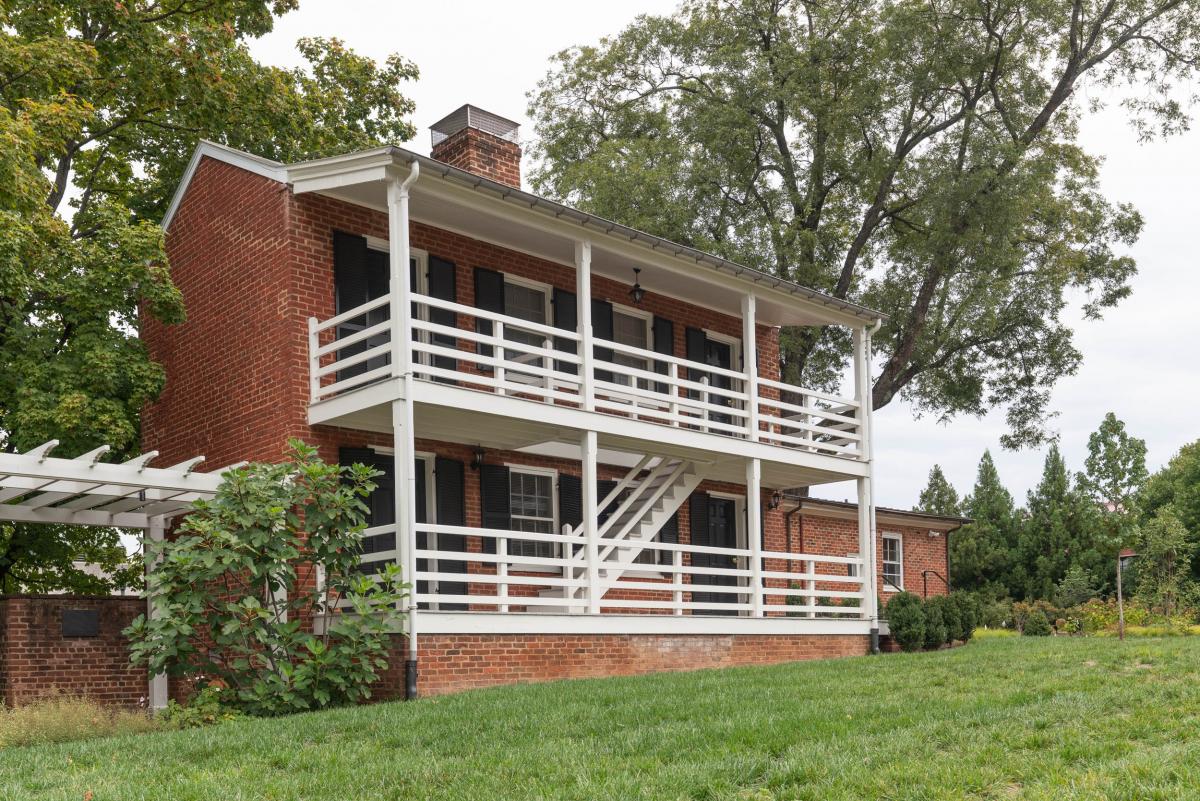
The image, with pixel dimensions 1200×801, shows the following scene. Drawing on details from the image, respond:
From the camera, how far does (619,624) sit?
16.5 meters

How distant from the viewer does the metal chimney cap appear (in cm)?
1975

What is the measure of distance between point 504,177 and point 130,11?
6282mm

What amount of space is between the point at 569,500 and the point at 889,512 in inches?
426

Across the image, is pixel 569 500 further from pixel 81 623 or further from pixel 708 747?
pixel 708 747

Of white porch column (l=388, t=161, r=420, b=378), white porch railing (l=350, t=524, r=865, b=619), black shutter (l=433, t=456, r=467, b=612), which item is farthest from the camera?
black shutter (l=433, t=456, r=467, b=612)

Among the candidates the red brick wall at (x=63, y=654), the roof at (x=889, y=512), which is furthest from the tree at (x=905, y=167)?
the red brick wall at (x=63, y=654)

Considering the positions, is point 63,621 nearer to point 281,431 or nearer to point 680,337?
point 281,431

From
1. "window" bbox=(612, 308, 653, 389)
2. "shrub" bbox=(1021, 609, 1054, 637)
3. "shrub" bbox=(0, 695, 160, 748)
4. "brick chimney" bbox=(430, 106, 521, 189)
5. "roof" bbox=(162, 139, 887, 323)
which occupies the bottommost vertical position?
"shrub" bbox=(1021, 609, 1054, 637)

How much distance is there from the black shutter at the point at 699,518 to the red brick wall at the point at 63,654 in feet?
28.5

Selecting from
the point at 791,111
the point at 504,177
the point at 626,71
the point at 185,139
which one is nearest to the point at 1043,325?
the point at 791,111

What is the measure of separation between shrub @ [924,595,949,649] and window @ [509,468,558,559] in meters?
6.19

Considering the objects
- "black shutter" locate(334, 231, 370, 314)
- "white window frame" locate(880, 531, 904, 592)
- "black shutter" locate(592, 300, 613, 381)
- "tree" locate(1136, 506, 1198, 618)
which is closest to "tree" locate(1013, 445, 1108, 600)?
"tree" locate(1136, 506, 1198, 618)

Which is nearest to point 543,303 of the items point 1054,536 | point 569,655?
point 569,655

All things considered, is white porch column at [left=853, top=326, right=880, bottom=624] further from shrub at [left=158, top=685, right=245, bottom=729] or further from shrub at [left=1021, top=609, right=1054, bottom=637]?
shrub at [left=158, top=685, right=245, bottom=729]
